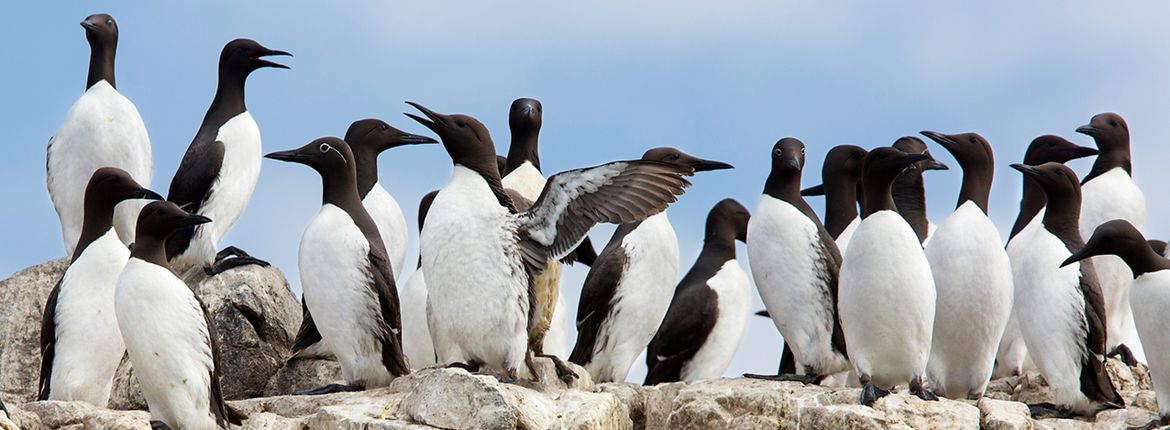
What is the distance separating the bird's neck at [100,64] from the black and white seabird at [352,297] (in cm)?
392

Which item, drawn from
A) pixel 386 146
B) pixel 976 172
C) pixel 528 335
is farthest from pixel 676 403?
pixel 386 146

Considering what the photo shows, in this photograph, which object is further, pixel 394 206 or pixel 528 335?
pixel 394 206

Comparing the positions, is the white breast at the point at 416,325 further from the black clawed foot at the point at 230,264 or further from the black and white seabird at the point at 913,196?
the black and white seabird at the point at 913,196

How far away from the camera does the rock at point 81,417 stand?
350 inches

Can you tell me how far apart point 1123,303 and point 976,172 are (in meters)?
2.07

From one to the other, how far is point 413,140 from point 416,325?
1433 millimetres

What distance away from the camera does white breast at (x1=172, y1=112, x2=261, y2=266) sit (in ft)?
41.1

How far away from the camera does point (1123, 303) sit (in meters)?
12.9

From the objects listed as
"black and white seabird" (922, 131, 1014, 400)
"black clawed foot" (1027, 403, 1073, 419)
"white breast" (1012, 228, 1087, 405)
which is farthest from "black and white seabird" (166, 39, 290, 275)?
"black clawed foot" (1027, 403, 1073, 419)

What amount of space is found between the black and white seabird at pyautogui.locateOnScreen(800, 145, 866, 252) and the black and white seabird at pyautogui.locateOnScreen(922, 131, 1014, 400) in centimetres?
112

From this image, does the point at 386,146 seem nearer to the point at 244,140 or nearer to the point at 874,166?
the point at 244,140

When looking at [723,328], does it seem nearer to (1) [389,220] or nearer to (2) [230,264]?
(1) [389,220]

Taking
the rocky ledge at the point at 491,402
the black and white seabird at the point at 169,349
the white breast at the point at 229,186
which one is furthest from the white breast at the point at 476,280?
the white breast at the point at 229,186

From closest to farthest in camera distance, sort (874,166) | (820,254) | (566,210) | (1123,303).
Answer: (566,210) < (874,166) < (820,254) < (1123,303)
